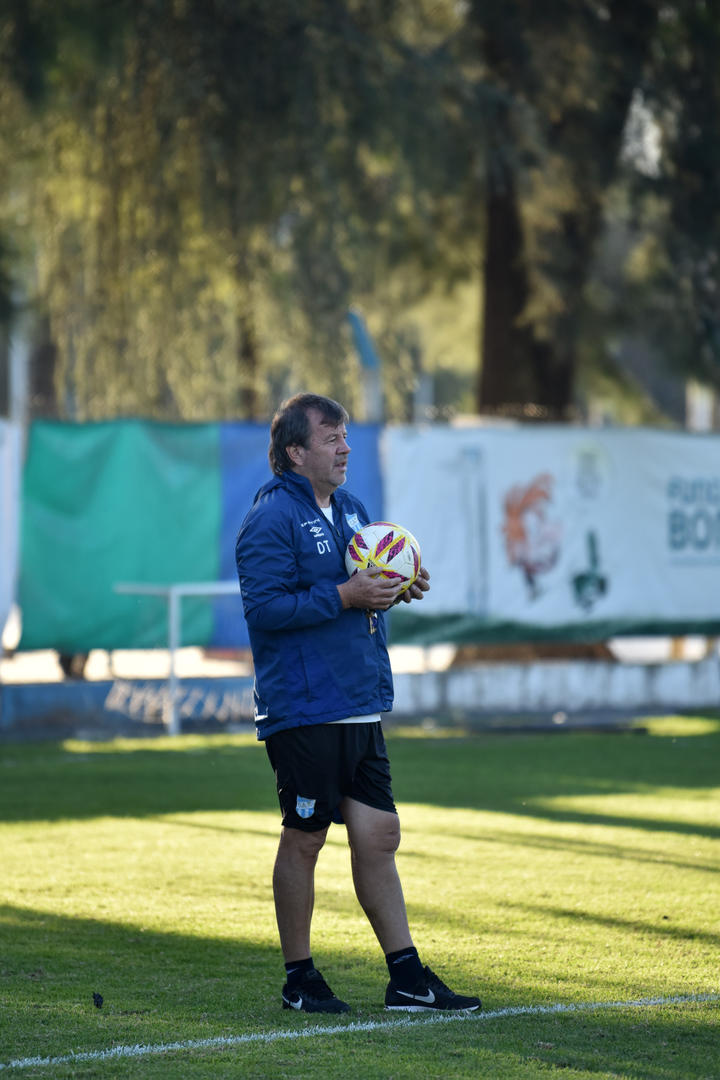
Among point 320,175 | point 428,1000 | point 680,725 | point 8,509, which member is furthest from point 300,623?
point 320,175

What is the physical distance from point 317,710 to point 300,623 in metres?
0.31

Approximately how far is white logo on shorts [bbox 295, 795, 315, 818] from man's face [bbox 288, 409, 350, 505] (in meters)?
1.13

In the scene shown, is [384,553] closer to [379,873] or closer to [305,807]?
[305,807]

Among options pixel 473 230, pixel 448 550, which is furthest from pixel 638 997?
pixel 473 230

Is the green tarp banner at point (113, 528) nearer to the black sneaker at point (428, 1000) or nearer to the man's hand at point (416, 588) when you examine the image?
the man's hand at point (416, 588)

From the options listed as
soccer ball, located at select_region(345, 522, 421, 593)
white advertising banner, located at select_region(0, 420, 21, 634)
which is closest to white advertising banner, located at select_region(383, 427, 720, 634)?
white advertising banner, located at select_region(0, 420, 21, 634)

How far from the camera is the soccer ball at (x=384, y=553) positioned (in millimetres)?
5781

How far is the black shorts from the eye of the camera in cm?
560

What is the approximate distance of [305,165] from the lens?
55.5 feet

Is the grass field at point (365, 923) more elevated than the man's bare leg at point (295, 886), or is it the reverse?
the man's bare leg at point (295, 886)

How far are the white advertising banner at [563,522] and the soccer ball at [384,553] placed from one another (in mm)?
9520

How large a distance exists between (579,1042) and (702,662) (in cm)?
1176

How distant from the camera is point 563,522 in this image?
1634cm

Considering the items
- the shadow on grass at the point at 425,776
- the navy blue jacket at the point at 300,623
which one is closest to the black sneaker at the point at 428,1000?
the navy blue jacket at the point at 300,623
